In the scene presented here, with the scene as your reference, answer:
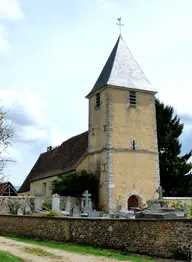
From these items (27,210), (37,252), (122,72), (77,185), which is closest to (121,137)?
(77,185)

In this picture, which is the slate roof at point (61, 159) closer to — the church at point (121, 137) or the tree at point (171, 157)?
the church at point (121, 137)

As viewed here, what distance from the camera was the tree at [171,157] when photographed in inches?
1254

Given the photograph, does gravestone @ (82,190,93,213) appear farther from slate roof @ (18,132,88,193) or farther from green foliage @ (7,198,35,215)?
slate roof @ (18,132,88,193)

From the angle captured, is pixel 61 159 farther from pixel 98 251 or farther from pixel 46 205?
pixel 98 251

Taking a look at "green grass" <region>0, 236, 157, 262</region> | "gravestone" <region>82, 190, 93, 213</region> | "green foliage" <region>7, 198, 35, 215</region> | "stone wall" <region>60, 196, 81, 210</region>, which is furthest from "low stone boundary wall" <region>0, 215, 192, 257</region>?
"stone wall" <region>60, 196, 81, 210</region>

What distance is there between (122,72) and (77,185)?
30.4ft

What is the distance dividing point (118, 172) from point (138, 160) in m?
1.88

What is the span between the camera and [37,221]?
51.3ft

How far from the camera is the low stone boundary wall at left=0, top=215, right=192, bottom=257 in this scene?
986cm

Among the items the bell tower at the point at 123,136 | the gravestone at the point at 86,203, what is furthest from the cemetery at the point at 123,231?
the bell tower at the point at 123,136

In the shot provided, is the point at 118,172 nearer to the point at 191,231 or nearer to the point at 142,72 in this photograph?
the point at 142,72

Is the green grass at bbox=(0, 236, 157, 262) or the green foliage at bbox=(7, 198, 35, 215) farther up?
the green foliage at bbox=(7, 198, 35, 215)

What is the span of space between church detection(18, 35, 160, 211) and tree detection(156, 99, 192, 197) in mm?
5823

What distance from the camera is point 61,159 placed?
1294 inches
